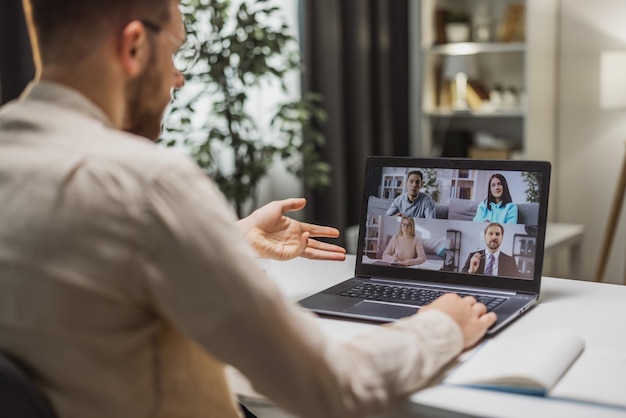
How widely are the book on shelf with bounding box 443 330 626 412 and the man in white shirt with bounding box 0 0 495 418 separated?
0.16 meters

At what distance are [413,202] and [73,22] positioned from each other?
0.82 m

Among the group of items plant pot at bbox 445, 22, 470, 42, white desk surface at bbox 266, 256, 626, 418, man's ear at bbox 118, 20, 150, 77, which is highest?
plant pot at bbox 445, 22, 470, 42

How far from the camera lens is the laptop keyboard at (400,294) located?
53.1 inches

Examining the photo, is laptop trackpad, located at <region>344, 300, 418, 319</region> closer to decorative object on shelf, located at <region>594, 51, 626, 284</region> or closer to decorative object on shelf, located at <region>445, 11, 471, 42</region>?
decorative object on shelf, located at <region>594, 51, 626, 284</region>

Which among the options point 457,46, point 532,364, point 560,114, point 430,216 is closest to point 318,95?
point 457,46

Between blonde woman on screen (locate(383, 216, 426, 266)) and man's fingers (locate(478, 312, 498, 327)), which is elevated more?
blonde woman on screen (locate(383, 216, 426, 266))

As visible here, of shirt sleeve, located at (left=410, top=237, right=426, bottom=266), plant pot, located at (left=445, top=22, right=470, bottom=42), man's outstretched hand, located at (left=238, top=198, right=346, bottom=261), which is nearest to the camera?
shirt sleeve, located at (left=410, top=237, right=426, bottom=266)

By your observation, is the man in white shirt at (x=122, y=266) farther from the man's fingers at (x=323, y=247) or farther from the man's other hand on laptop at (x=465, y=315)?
the man's fingers at (x=323, y=247)

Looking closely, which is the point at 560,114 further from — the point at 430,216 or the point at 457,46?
the point at 430,216

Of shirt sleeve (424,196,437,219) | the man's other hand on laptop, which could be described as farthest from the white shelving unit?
the man's other hand on laptop

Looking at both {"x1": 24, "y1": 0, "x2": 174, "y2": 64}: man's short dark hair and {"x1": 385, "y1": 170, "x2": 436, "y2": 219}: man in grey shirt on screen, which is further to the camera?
{"x1": 385, "y1": 170, "x2": 436, "y2": 219}: man in grey shirt on screen

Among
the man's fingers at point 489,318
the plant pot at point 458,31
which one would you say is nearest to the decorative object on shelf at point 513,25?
the plant pot at point 458,31

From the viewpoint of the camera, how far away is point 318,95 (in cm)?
389

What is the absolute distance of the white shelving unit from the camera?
407 centimetres
